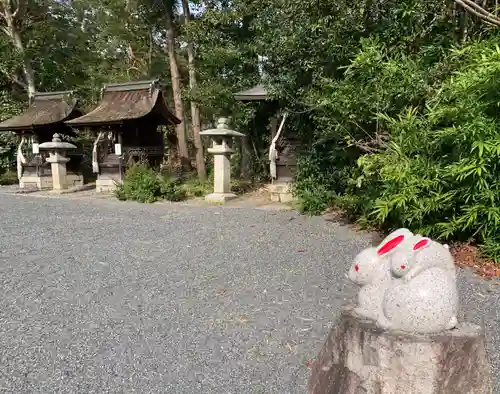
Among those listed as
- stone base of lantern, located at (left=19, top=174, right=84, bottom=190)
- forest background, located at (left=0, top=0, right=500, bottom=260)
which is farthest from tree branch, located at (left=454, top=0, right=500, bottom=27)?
stone base of lantern, located at (left=19, top=174, right=84, bottom=190)

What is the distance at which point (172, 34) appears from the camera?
42.9 feet

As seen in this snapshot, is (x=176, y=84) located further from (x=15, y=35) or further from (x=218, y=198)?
(x=15, y=35)

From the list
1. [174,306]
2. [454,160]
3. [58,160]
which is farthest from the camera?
[58,160]

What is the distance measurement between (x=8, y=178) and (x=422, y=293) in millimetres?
15715

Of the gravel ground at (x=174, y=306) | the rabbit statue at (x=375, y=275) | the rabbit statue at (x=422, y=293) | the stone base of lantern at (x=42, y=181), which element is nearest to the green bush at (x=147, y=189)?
the gravel ground at (x=174, y=306)

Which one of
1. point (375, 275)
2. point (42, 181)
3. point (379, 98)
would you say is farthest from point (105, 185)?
point (375, 275)

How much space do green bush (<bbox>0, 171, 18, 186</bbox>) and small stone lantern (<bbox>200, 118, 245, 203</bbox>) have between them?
869 centimetres

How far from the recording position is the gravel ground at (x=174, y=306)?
2.36 m

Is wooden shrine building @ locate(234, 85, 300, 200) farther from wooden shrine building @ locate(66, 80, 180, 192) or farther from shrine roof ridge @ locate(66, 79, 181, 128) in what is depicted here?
wooden shrine building @ locate(66, 80, 180, 192)

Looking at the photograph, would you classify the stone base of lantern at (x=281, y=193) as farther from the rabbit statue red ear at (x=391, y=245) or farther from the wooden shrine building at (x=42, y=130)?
the rabbit statue red ear at (x=391, y=245)

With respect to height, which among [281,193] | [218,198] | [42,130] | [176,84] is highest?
[176,84]

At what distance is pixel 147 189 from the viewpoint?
9.66 metres

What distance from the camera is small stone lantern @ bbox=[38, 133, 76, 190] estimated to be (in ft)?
38.9

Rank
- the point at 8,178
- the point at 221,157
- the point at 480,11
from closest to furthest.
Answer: the point at 480,11 → the point at 221,157 → the point at 8,178
